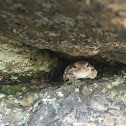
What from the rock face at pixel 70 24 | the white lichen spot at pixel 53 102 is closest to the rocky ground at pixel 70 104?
the white lichen spot at pixel 53 102

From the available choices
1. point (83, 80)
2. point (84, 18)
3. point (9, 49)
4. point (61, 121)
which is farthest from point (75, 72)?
point (84, 18)

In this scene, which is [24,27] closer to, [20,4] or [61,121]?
[20,4]

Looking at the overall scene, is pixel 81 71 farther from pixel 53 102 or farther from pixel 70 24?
pixel 70 24

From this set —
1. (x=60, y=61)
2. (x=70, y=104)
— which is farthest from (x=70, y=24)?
(x=60, y=61)

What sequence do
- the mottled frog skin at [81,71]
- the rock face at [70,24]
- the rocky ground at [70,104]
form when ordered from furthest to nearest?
1. the mottled frog skin at [81,71]
2. the rocky ground at [70,104]
3. the rock face at [70,24]

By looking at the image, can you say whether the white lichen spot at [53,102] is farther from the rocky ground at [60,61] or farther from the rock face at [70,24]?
the rock face at [70,24]

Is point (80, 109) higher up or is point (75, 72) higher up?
point (75, 72)
